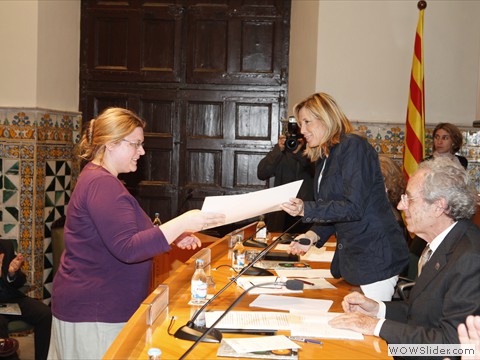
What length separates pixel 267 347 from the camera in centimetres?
220

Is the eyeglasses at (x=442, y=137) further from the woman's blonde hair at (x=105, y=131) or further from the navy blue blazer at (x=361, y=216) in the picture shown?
the woman's blonde hair at (x=105, y=131)

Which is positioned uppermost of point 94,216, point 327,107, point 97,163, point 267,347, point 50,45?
point 50,45

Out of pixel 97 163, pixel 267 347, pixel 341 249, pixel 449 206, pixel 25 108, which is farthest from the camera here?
pixel 25 108

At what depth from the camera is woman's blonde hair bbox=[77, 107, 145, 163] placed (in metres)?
2.67

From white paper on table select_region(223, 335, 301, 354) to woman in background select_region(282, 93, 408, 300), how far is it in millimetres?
810

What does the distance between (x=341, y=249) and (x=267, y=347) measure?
107 centimetres

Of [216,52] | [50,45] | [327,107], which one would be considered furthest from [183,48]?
[327,107]

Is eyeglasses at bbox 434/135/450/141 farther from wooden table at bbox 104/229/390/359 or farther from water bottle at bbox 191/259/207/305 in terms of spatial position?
water bottle at bbox 191/259/207/305

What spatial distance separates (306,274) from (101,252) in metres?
1.31

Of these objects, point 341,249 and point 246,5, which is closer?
point 341,249

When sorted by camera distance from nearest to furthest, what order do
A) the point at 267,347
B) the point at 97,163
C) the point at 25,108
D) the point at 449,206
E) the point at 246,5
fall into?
the point at 267,347
the point at 449,206
the point at 97,163
the point at 25,108
the point at 246,5

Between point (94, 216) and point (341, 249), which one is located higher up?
point (94, 216)

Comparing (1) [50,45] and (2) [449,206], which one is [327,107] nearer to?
(2) [449,206]

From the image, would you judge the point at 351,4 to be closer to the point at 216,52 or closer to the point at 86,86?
the point at 216,52
